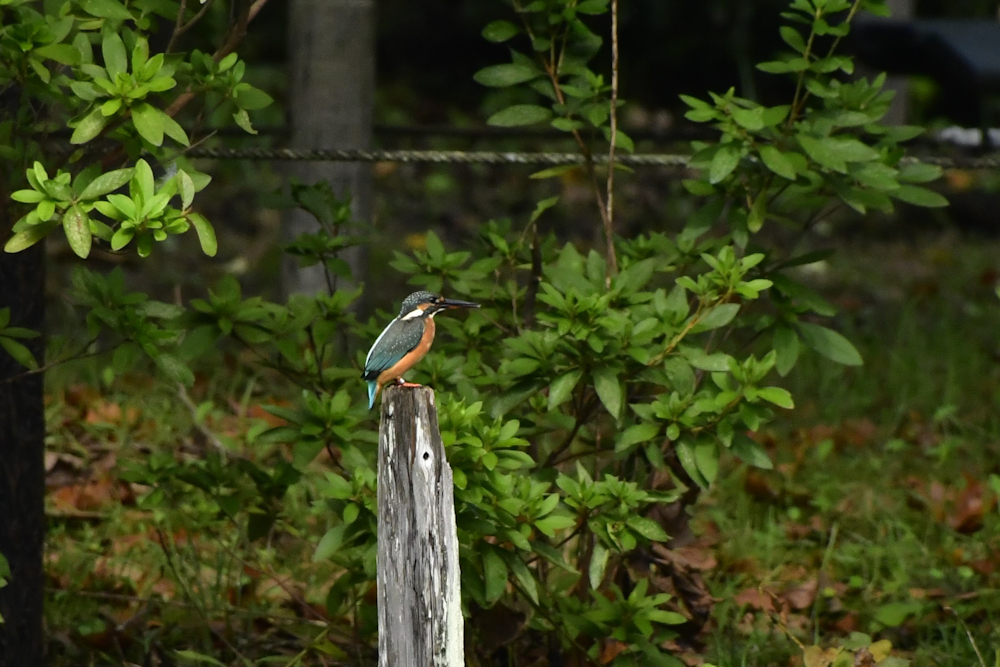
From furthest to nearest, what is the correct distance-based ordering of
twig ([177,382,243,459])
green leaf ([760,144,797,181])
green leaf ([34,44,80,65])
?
1. twig ([177,382,243,459])
2. green leaf ([760,144,797,181])
3. green leaf ([34,44,80,65])

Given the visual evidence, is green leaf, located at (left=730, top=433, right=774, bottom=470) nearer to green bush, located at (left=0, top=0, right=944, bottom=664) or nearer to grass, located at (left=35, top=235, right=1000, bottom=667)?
green bush, located at (left=0, top=0, right=944, bottom=664)

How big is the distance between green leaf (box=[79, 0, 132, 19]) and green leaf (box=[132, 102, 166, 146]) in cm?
25

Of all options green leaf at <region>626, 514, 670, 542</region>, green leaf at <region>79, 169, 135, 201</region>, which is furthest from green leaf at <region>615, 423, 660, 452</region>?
green leaf at <region>79, 169, 135, 201</region>

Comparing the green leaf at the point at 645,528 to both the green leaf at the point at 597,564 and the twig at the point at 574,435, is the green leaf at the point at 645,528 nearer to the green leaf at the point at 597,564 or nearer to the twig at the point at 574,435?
the green leaf at the point at 597,564

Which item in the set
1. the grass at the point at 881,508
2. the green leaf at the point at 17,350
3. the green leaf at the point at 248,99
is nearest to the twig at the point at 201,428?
the green leaf at the point at 17,350

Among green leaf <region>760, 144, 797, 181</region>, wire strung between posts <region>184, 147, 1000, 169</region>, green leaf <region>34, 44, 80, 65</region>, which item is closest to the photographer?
green leaf <region>34, 44, 80, 65</region>

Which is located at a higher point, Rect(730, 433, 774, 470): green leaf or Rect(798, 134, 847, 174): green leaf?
Rect(798, 134, 847, 174): green leaf

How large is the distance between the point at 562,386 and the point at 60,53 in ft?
3.95

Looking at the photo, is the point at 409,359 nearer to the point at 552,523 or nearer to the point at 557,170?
Result: the point at 552,523

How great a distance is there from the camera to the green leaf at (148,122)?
2.36 metres

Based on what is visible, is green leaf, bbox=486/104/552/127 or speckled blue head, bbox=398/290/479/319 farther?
green leaf, bbox=486/104/552/127

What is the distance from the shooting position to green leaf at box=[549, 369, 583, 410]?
2719 millimetres

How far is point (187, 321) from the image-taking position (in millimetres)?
2924

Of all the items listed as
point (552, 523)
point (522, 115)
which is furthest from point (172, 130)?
point (552, 523)
